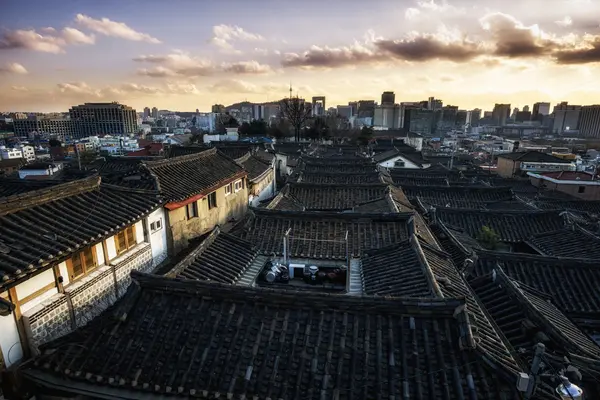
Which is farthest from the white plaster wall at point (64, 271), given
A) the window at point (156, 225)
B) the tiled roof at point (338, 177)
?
the tiled roof at point (338, 177)

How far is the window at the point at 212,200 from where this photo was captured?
20.5 meters

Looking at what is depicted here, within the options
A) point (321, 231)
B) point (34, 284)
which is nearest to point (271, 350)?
point (34, 284)

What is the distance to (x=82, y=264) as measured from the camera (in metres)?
10.6

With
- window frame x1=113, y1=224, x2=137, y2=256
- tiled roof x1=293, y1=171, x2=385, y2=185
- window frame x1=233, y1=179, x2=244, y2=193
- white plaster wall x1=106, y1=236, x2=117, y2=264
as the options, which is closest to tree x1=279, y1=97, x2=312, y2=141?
tiled roof x1=293, y1=171, x2=385, y2=185

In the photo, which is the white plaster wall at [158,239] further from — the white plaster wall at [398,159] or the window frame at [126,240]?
the white plaster wall at [398,159]

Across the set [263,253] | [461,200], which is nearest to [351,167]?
[461,200]

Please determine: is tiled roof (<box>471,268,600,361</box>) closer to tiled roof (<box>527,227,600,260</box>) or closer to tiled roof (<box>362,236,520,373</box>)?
tiled roof (<box>362,236,520,373</box>)

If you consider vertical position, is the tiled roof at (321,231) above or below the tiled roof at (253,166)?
below

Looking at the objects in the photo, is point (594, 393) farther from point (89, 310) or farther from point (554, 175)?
point (554, 175)

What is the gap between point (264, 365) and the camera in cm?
731

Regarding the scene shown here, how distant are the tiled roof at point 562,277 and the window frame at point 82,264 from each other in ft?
49.1

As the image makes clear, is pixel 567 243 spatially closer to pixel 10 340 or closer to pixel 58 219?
pixel 58 219

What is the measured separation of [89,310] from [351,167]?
29796 mm

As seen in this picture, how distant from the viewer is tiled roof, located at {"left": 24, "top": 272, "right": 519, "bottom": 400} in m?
6.84
